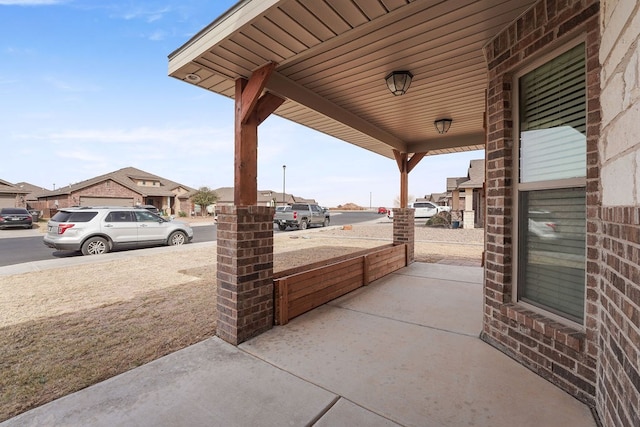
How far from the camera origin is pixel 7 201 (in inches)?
1086

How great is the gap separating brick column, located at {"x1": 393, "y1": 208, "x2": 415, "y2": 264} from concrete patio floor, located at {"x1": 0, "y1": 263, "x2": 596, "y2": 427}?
3.49 metres

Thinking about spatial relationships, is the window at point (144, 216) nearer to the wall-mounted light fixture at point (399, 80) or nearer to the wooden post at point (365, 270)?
the wooden post at point (365, 270)

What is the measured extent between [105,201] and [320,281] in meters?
33.3

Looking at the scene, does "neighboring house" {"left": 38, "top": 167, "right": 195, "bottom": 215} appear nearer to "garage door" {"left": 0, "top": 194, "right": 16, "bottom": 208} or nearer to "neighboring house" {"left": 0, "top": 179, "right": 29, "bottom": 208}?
"neighboring house" {"left": 0, "top": 179, "right": 29, "bottom": 208}

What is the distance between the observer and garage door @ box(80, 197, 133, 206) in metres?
28.4

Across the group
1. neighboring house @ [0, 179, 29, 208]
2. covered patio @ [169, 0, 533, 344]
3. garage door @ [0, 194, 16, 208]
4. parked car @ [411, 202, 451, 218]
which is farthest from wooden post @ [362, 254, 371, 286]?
garage door @ [0, 194, 16, 208]

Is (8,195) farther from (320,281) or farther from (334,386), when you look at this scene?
(334,386)

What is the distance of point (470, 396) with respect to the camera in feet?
7.06

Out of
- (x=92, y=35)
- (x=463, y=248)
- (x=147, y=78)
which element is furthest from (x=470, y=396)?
(x=147, y=78)

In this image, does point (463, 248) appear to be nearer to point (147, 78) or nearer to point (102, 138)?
point (147, 78)

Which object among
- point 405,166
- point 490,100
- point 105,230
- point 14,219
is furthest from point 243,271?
point 14,219

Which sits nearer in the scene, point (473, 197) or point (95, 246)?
point (95, 246)

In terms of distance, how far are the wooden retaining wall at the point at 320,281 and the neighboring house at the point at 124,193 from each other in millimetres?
31784

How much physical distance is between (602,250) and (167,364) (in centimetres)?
335
